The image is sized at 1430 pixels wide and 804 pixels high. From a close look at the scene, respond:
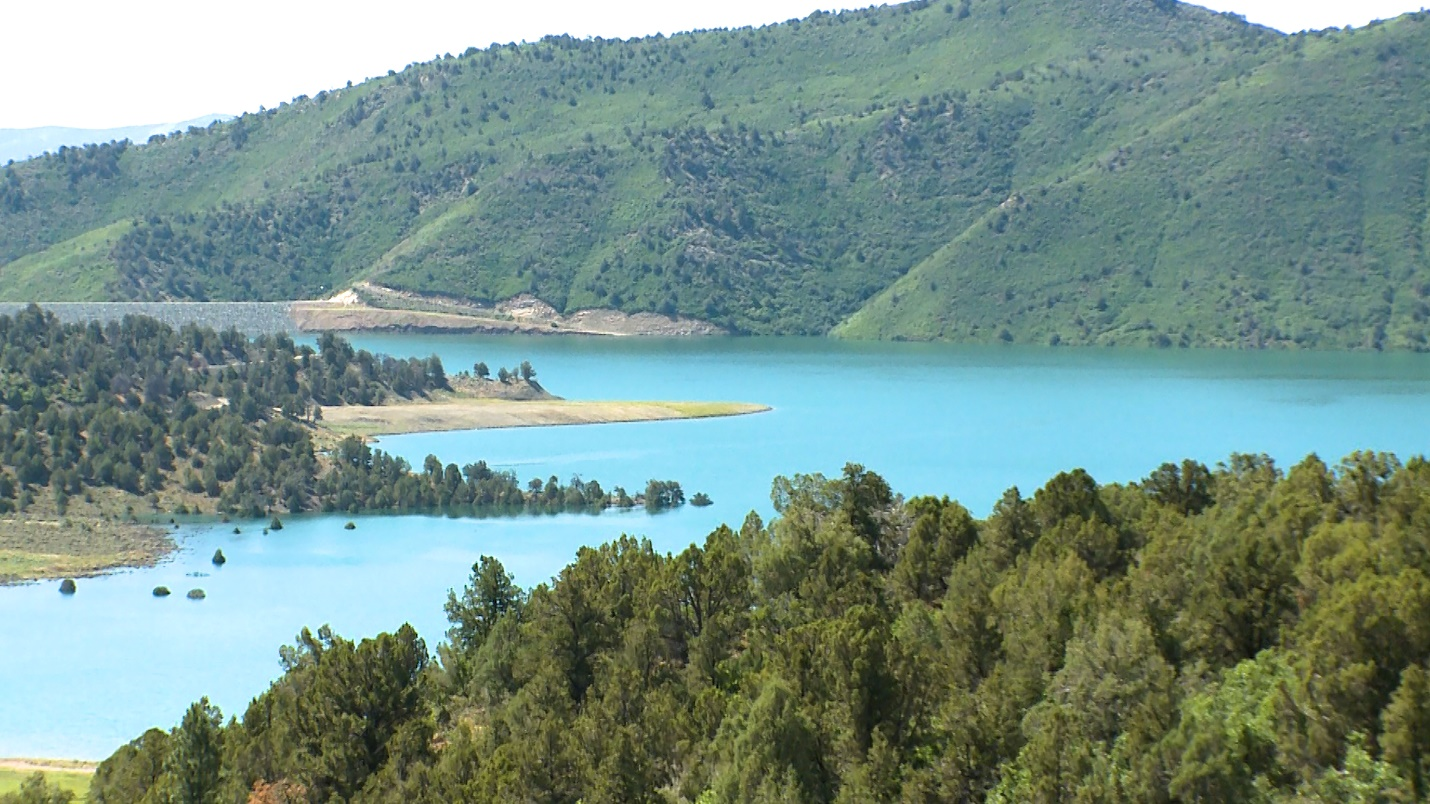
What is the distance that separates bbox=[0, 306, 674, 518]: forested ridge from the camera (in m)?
91.1

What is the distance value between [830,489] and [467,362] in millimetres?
114787

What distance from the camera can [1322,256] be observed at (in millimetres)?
191500

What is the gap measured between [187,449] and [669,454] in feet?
93.3

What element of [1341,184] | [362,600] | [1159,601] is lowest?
[362,600]

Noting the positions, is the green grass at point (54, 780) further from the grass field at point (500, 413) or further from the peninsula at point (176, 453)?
the grass field at point (500, 413)

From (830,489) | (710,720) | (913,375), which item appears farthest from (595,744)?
(913,375)

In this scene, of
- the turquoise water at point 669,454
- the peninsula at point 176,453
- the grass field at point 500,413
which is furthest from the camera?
the grass field at point 500,413

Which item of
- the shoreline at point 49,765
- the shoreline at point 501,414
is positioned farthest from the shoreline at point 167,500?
the shoreline at point 49,765

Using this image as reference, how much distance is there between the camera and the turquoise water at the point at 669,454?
5856cm

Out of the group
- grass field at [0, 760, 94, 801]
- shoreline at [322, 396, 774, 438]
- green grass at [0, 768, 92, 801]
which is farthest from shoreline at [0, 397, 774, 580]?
green grass at [0, 768, 92, 801]

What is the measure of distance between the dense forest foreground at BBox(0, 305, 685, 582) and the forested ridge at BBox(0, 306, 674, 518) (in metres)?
0.10

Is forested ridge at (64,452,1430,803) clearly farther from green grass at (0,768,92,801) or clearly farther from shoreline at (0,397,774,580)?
shoreline at (0,397,774,580)

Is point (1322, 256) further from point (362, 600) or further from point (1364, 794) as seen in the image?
point (1364, 794)

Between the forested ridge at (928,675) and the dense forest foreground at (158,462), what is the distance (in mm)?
39301
